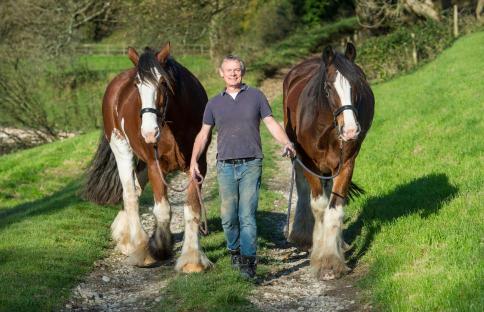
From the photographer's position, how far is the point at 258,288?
6.88 meters

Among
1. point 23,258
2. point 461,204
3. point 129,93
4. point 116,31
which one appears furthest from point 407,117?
point 116,31

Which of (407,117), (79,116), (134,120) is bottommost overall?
(79,116)

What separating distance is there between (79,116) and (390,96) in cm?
1393

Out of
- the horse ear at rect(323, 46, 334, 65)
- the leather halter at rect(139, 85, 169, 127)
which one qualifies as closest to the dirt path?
the leather halter at rect(139, 85, 169, 127)

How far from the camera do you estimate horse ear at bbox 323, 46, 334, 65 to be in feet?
23.0

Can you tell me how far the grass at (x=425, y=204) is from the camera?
5930 millimetres

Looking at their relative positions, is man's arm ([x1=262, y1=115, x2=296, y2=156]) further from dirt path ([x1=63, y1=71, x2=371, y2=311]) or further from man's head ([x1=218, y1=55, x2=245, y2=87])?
dirt path ([x1=63, y1=71, x2=371, y2=311])

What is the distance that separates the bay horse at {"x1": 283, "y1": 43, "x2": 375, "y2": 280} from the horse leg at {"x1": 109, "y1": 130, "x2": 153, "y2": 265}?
6.56ft

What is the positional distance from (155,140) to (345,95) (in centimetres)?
185

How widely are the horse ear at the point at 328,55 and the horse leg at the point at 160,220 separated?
2.14 meters

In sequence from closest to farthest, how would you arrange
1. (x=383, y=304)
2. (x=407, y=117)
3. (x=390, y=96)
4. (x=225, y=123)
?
(x=383, y=304) → (x=225, y=123) → (x=407, y=117) → (x=390, y=96)

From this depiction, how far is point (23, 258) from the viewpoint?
318 inches

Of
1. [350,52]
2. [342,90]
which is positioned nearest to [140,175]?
[350,52]

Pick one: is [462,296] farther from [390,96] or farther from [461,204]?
[390,96]
